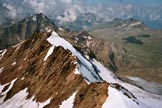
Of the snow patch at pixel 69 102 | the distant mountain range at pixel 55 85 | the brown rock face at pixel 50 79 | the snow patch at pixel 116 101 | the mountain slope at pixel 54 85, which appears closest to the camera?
the snow patch at pixel 116 101

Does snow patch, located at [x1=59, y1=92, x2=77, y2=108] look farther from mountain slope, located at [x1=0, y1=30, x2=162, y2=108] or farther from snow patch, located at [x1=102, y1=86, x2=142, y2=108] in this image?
snow patch, located at [x1=102, y1=86, x2=142, y2=108]

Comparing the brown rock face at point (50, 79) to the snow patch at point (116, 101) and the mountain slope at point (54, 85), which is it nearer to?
the mountain slope at point (54, 85)

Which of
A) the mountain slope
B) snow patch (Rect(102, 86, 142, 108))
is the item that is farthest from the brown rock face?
snow patch (Rect(102, 86, 142, 108))

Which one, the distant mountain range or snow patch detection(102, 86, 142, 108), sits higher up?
snow patch detection(102, 86, 142, 108)

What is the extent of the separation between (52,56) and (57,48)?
4207 mm

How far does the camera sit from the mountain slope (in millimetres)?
106125

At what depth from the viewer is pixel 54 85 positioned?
140m

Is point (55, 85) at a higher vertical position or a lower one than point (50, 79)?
higher

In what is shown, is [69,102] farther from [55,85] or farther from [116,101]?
[55,85]

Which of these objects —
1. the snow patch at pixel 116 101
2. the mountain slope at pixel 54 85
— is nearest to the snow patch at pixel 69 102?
the mountain slope at pixel 54 85

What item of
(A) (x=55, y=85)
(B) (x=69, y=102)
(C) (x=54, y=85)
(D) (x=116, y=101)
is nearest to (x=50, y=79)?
(C) (x=54, y=85)

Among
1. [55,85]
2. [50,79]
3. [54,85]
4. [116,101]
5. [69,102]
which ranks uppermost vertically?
[116,101]

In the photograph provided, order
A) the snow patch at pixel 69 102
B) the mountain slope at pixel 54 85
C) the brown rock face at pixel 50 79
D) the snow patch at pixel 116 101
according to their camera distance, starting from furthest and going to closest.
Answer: the snow patch at pixel 69 102, the brown rock face at pixel 50 79, the mountain slope at pixel 54 85, the snow patch at pixel 116 101

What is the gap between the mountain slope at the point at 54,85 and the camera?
106 metres
